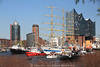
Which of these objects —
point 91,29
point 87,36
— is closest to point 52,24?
point 87,36

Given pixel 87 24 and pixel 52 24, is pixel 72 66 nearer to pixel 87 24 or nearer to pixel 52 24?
pixel 52 24

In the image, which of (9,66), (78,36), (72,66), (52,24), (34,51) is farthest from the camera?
(78,36)

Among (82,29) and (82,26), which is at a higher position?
(82,26)

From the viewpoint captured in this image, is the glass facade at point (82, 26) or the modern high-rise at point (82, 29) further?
the glass facade at point (82, 26)

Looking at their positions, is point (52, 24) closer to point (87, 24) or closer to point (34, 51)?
point (34, 51)

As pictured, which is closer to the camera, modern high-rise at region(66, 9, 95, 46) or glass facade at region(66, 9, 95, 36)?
modern high-rise at region(66, 9, 95, 46)

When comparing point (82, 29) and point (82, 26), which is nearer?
point (82, 29)

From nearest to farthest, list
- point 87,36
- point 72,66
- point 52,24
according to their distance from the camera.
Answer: point 72,66
point 52,24
point 87,36

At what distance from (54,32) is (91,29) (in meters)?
114

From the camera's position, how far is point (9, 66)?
9.34 meters

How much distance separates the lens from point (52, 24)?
76000 millimetres

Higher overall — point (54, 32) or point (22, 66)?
point (54, 32)

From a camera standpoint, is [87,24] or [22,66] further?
[87,24]

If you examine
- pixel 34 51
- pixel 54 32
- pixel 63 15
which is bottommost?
pixel 34 51
